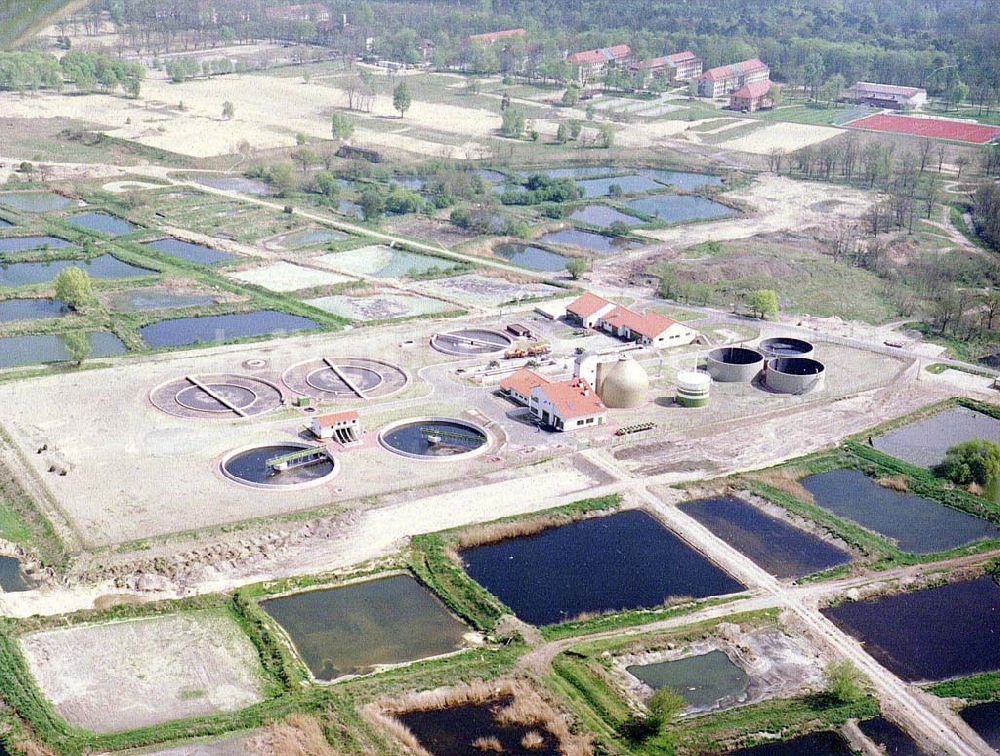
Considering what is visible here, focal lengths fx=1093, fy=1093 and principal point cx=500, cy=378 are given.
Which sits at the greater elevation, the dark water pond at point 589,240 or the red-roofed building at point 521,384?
the dark water pond at point 589,240

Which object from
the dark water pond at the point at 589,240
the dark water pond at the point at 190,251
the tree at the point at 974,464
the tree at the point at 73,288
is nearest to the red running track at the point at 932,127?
the dark water pond at the point at 589,240

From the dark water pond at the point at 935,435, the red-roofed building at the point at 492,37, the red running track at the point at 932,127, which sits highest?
the red-roofed building at the point at 492,37

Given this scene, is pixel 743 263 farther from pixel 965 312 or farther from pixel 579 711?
pixel 579 711

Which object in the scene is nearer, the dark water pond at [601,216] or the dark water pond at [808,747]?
the dark water pond at [808,747]

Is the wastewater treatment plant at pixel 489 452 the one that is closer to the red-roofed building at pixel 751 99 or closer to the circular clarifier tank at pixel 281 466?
the circular clarifier tank at pixel 281 466

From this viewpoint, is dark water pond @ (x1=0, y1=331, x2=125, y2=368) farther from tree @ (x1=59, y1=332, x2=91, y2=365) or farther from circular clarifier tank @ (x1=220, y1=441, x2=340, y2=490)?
circular clarifier tank @ (x1=220, y1=441, x2=340, y2=490)

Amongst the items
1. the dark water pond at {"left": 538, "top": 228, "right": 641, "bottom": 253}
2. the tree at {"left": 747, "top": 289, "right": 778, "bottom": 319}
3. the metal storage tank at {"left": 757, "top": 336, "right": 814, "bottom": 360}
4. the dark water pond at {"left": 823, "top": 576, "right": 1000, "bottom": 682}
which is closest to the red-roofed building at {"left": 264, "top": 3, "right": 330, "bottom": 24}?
the dark water pond at {"left": 538, "top": 228, "right": 641, "bottom": 253}
